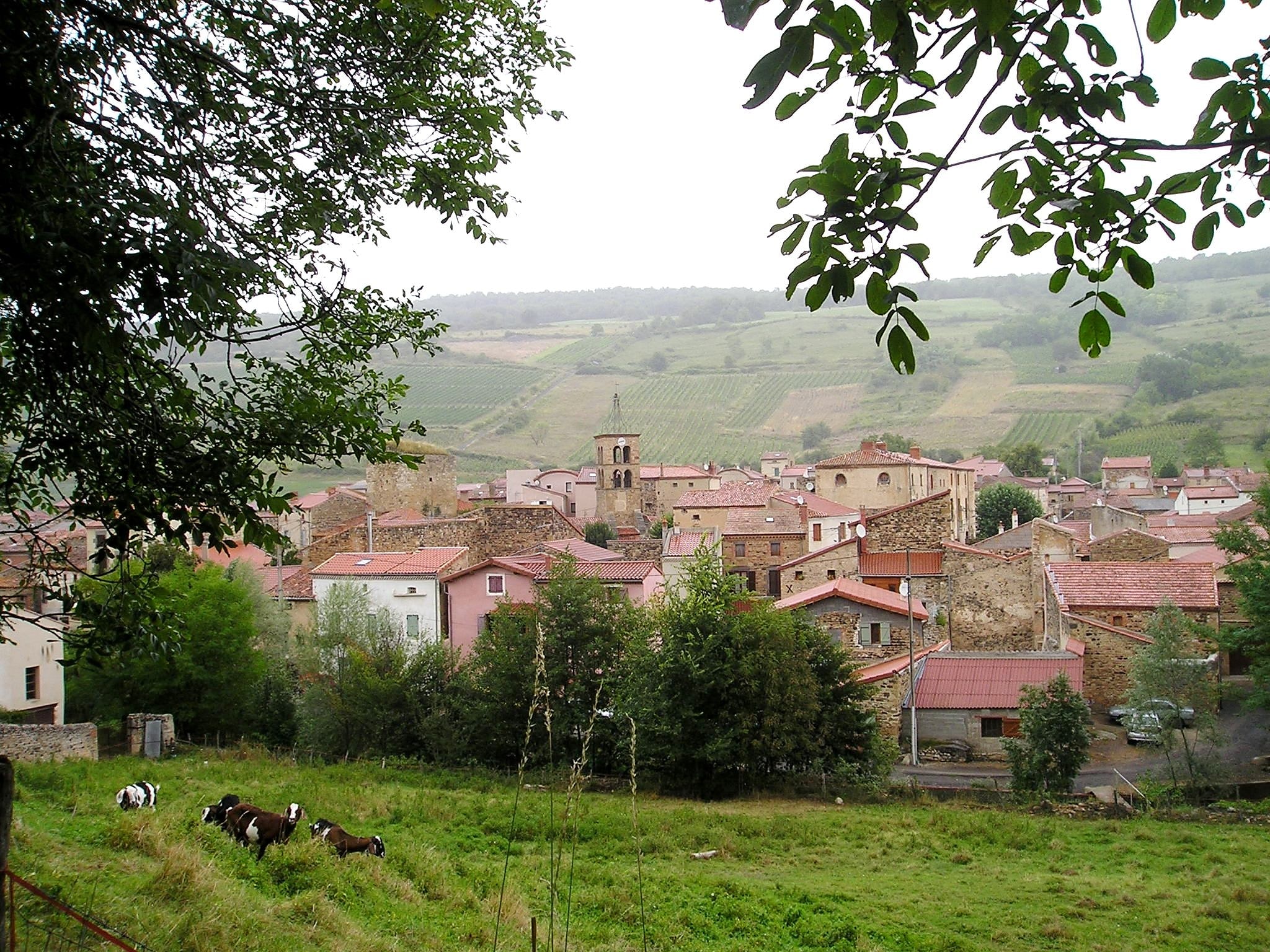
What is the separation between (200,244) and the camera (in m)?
4.43

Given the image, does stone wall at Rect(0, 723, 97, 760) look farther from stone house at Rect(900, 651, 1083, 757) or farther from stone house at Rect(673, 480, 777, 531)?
stone house at Rect(673, 480, 777, 531)

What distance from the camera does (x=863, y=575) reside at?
96.1ft

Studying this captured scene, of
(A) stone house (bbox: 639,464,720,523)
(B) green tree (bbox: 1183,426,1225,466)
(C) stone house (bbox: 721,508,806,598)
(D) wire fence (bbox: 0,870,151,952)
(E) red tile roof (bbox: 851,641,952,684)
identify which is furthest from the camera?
(B) green tree (bbox: 1183,426,1225,466)

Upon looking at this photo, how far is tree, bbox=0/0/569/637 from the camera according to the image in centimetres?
393

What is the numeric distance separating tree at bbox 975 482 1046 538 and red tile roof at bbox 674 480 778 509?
541 inches

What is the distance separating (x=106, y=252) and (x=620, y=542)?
37678 millimetres

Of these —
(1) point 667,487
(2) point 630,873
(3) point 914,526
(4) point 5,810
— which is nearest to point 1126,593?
(3) point 914,526

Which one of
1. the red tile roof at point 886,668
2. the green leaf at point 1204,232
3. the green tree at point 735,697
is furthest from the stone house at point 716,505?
the green leaf at point 1204,232

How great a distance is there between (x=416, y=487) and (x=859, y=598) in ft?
93.2

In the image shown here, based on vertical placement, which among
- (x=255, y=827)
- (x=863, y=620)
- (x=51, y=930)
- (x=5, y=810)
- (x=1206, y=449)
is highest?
(x=1206, y=449)

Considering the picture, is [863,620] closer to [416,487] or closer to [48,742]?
[48,742]

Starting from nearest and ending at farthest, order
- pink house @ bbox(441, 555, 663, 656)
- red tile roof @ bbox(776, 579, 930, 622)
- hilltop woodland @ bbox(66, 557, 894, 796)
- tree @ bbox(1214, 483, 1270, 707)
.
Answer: hilltop woodland @ bbox(66, 557, 894, 796) < tree @ bbox(1214, 483, 1270, 707) < red tile roof @ bbox(776, 579, 930, 622) < pink house @ bbox(441, 555, 663, 656)

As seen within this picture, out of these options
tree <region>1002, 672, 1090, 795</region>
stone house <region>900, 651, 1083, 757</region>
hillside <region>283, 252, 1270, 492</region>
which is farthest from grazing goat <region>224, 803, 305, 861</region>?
hillside <region>283, 252, 1270, 492</region>

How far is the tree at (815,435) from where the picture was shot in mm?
121625
